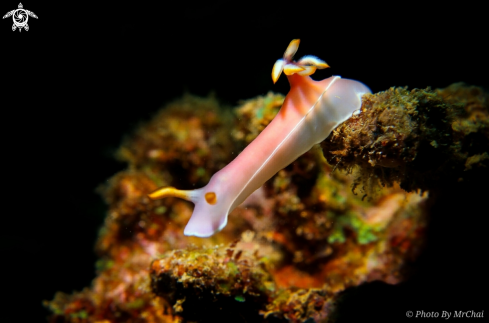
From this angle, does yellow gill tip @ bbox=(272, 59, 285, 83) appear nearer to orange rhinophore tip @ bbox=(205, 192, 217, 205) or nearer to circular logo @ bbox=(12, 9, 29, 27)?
orange rhinophore tip @ bbox=(205, 192, 217, 205)

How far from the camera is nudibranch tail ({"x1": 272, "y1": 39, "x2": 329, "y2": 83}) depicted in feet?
6.38

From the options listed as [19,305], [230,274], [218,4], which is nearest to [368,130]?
[230,274]

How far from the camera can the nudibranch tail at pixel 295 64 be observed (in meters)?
1.95

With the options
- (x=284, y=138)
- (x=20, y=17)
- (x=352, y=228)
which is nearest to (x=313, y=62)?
(x=284, y=138)

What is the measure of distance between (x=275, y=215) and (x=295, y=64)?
7.49ft

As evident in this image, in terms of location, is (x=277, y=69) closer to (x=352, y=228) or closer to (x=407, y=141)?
(x=407, y=141)

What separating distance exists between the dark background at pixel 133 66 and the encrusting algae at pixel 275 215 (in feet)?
5.74

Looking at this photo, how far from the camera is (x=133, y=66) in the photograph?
6508 millimetres

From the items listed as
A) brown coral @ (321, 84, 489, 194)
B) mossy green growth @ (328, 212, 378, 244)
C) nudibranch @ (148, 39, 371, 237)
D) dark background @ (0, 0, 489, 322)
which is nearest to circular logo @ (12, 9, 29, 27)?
dark background @ (0, 0, 489, 322)

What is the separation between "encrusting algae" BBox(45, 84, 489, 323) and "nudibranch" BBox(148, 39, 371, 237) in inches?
6.8

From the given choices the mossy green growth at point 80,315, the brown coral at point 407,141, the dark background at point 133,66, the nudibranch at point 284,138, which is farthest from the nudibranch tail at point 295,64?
the mossy green growth at point 80,315

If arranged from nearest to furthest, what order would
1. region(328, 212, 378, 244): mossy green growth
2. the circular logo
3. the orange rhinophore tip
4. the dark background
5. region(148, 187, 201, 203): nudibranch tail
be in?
the orange rhinophore tip < region(148, 187, 201, 203): nudibranch tail < region(328, 212, 378, 244): mossy green growth < the circular logo < the dark background

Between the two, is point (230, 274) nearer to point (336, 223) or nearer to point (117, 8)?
point (336, 223)

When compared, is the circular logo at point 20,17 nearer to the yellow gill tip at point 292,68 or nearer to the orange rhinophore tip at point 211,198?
the yellow gill tip at point 292,68
